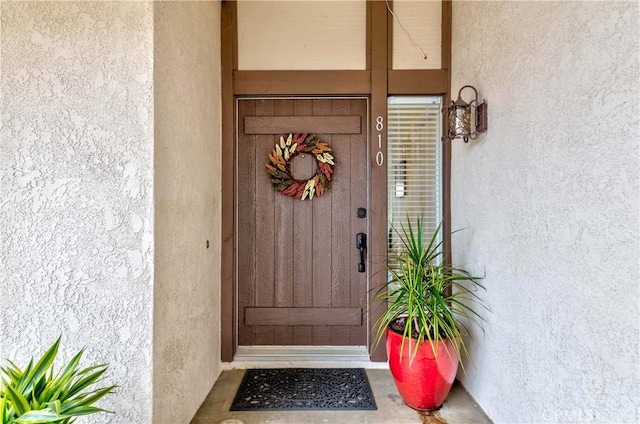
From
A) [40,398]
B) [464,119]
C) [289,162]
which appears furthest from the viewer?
[289,162]

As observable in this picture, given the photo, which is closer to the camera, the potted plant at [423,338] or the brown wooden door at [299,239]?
the potted plant at [423,338]

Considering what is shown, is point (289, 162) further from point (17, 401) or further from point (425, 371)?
point (17, 401)

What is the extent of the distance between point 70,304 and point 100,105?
850 mm

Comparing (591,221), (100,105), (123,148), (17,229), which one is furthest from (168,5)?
(591,221)

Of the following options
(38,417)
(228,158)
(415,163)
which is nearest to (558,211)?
(415,163)

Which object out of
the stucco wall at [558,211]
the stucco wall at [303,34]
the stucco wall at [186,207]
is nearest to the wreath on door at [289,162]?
the stucco wall at [186,207]

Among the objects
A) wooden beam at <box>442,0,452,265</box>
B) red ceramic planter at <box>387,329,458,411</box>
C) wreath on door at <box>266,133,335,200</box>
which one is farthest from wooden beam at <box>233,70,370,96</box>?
red ceramic planter at <box>387,329,458,411</box>

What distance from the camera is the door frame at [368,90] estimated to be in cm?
227

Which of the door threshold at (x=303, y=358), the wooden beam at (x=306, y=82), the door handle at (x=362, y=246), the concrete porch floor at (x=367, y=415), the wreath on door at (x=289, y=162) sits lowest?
the concrete porch floor at (x=367, y=415)

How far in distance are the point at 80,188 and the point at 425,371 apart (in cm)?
189

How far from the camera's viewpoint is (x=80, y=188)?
1.31 m

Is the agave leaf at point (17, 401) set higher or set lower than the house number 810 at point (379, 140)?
lower

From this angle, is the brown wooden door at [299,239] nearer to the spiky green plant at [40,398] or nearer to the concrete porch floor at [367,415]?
the concrete porch floor at [367,415]

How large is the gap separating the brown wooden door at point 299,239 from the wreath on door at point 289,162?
5 centimetres
